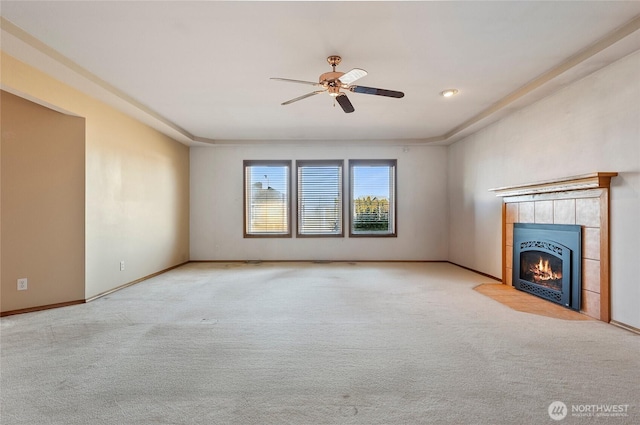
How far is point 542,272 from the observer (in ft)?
12.3

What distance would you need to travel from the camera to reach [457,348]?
2.30m

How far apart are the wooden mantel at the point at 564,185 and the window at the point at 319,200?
10.4ft

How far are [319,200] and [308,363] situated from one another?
15.0 feet

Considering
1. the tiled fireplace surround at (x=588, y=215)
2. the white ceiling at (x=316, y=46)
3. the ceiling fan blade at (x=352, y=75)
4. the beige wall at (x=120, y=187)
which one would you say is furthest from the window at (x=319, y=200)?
the ceiling fan blade at (x=352, y=75)

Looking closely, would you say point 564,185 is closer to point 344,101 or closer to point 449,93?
point 449,93

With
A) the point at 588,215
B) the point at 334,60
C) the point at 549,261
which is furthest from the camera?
the point at 549,261

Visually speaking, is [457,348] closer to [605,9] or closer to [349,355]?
[349,355]

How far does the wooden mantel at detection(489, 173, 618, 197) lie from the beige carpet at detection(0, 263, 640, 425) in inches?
55.0

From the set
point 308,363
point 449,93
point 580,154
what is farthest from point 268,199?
point 580,154

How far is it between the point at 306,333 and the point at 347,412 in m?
1.06

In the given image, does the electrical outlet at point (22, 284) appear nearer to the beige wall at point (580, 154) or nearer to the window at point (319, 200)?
the window at point (319, 200)

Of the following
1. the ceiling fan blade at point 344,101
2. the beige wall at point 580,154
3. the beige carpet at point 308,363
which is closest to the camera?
the beige carpet at point 308,363

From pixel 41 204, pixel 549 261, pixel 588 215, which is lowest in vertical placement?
pixel 549 261

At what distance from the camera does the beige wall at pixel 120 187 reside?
3.26m
